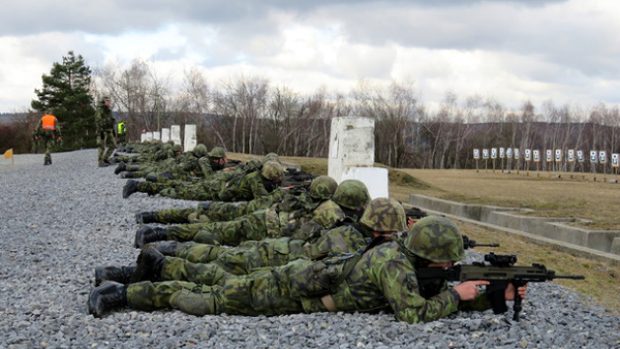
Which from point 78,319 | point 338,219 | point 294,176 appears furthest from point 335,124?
point 78,319

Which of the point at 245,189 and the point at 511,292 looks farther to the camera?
the point at 245,189

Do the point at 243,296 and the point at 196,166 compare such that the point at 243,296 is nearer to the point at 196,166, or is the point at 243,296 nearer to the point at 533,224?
the point at 533,224

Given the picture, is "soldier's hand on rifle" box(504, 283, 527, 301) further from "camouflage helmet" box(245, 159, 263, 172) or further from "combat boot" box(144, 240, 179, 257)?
"camouflage helmet" box(245, 159, 263, 172)

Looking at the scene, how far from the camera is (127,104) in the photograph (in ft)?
207

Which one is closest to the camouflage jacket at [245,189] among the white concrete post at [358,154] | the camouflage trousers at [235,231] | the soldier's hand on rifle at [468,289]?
the white concrete post at [358,154]

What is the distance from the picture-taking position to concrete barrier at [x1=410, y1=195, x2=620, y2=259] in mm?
11164

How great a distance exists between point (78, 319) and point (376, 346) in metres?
2.42

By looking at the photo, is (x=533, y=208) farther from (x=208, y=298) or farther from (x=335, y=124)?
(x=208, y=298)

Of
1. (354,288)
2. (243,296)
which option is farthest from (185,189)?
(354,288)

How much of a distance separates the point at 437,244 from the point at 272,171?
6.17 m

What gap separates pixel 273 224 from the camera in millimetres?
8227

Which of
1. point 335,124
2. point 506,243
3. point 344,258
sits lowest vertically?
point 506,243

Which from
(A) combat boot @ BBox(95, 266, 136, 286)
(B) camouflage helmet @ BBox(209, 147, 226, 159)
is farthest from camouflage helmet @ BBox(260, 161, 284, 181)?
(A) combat boot @ BBox(95, 266, 136, 286)

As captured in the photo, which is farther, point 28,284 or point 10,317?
point 28,284
